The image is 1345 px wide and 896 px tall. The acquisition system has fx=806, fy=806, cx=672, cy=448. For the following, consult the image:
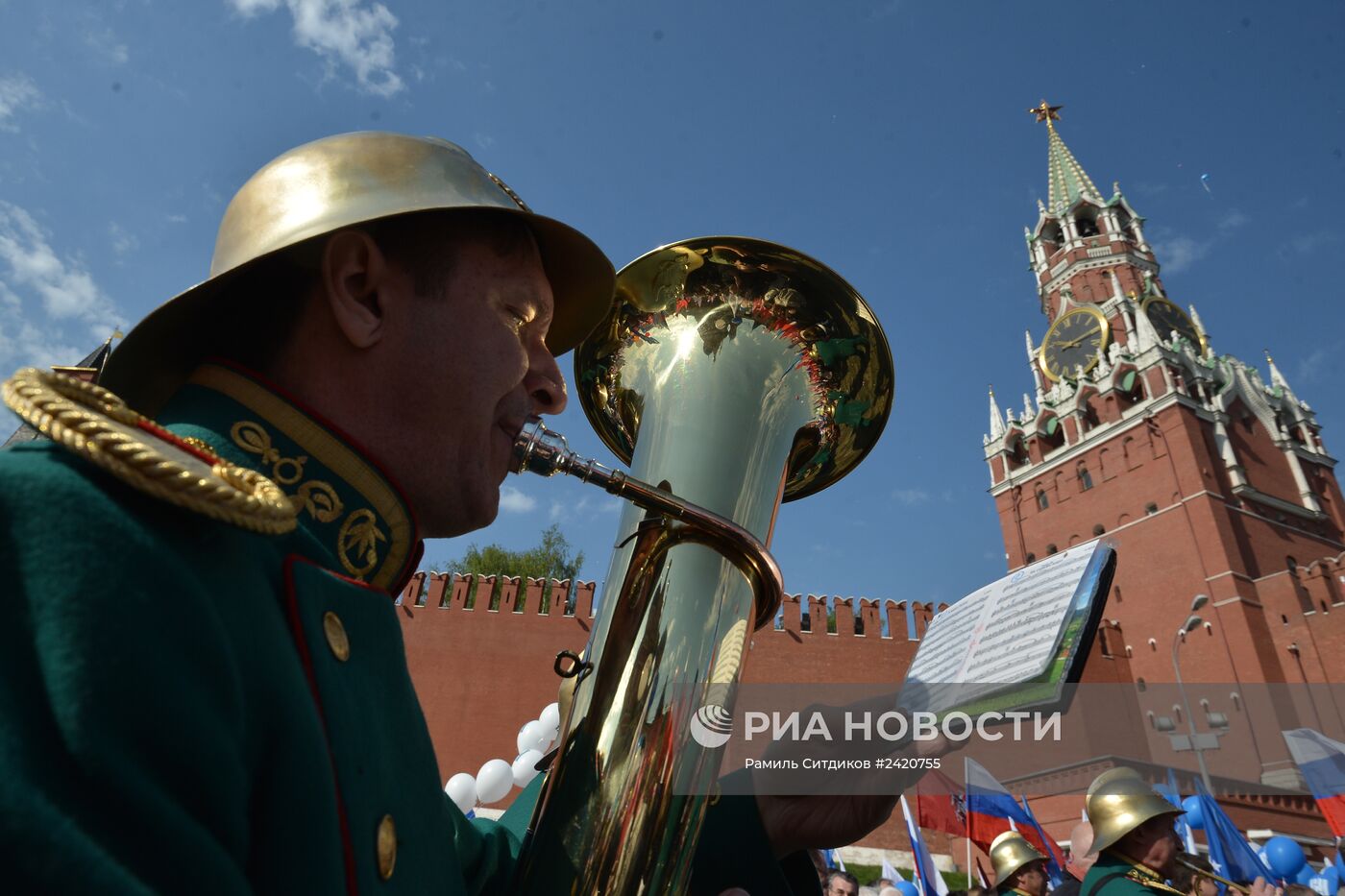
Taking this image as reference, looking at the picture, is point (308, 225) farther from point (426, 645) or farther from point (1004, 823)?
point (426, 645)

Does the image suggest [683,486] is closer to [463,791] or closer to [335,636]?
[335,636]

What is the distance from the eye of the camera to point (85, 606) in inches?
23.2

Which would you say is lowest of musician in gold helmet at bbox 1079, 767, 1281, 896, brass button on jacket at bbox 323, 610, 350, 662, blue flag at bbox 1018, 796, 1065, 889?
brass button on jacket at bbox 323, 610, 350, 662

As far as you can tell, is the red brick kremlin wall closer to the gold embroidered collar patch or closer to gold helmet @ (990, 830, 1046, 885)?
gold helmet @ (990, 830, 1046, 885)

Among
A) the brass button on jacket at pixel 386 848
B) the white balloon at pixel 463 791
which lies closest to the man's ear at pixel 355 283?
the brass button on jacket at pixel 386 848

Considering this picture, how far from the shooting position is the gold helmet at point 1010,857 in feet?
21.6

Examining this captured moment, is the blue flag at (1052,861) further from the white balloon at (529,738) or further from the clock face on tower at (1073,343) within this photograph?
the clock face on tower at (1073,343)

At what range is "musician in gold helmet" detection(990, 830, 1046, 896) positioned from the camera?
6590 millimetres

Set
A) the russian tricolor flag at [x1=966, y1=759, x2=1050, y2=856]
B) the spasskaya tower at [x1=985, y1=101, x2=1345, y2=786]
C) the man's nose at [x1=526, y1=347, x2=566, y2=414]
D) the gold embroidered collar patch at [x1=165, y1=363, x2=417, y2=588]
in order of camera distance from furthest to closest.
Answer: the spasskaya tower at [x1=985, y1=101, x2=1345, y2=786] < the russian tricolor flag at [x1=966, y1=759, x2=1050, y2=856] < the man's nose at [x1=526, y1=347, x2=566, y2=414] < the gold embroidered collar patch at [x1=165, y1=363, x2=417, y2=588]

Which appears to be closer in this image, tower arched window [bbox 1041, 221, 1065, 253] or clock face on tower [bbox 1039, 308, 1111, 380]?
clock face on tower [bbox 1039, 308, 1111, 380]

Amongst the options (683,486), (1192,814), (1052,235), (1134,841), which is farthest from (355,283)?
(1052,235)

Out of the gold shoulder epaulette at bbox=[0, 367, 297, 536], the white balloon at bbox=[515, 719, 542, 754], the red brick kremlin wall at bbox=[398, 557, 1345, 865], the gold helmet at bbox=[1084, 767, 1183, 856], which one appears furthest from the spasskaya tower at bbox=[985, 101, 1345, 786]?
the gold shoulder epaulette at bbox=[0, 367, 297, 536]

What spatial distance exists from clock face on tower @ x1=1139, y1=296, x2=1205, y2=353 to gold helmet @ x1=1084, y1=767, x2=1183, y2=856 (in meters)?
42.5

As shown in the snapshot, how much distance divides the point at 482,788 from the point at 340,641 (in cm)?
1381
